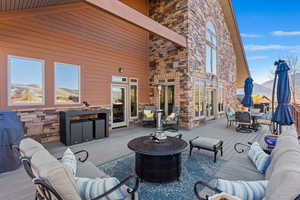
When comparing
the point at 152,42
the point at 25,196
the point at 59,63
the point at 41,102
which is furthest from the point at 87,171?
the point at 152,42

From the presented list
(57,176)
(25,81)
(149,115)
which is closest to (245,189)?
(57,176)

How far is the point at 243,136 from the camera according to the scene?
A: 6.09 m

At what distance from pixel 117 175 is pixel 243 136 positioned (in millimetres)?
5268

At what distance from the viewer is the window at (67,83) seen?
5.47 meters

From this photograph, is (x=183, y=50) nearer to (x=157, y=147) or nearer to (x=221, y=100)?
(x=221, y=100)

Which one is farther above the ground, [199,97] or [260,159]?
[199,97]

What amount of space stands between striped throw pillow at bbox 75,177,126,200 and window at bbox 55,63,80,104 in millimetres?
4595

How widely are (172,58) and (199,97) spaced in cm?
261

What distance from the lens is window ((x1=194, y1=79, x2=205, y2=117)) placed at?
26.8 feet

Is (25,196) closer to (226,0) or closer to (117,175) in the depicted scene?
(117,175)

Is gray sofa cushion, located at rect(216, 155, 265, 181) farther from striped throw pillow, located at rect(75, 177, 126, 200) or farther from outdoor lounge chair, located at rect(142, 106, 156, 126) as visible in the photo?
outdoor lounge chair, located at rect(142, 106, 156, 126)

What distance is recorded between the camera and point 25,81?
15.6ft

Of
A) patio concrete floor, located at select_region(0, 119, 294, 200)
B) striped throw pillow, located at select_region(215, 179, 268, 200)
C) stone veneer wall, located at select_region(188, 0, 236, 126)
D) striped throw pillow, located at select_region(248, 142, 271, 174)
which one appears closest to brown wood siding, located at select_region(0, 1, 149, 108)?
patio concrete floor, located at select_region(0, 119, 294, 200)

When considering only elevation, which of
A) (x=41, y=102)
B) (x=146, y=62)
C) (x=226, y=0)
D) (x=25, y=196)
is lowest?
(x=25, y=196)
